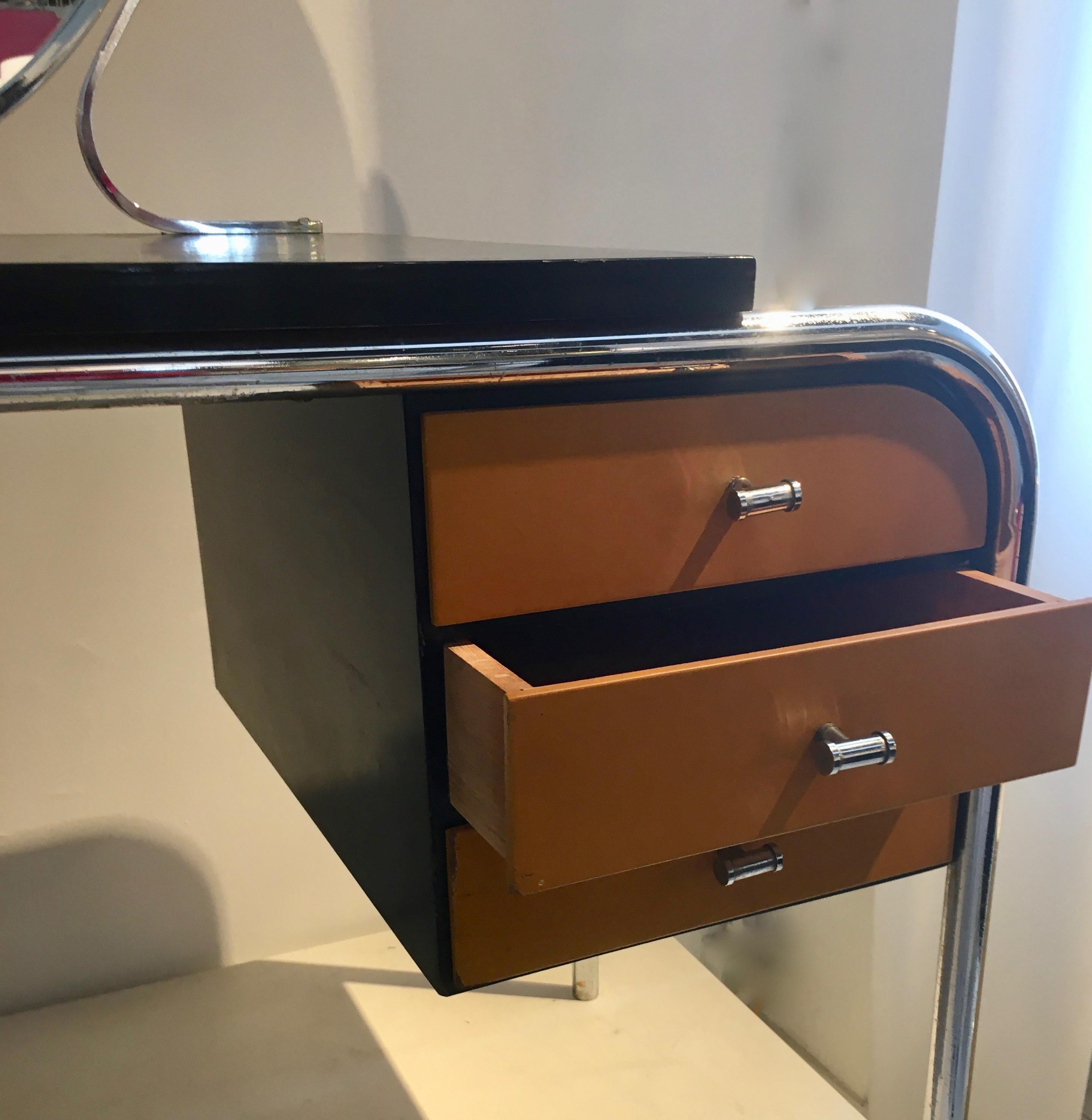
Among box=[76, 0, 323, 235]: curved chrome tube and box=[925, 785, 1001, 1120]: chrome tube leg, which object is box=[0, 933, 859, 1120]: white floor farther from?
box=[76, 0, 323, 235]: curved chrome tube

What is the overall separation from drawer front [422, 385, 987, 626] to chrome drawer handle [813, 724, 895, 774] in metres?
0.10

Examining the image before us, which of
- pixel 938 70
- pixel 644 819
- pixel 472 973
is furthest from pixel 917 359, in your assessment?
pixel 938 70

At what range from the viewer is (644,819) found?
0.48 meters

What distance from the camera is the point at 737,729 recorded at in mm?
491

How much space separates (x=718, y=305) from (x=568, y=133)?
1.91 ft

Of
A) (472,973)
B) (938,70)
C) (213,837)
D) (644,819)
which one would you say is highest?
(938,70)

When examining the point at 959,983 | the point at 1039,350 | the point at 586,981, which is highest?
the point at 1039,350

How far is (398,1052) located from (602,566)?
1.98 ft

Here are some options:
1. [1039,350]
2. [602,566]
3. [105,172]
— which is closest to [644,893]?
[602,566]

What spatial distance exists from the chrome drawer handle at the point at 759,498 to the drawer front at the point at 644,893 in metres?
0.19

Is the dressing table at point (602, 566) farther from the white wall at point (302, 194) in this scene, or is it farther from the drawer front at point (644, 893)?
the white wall at point (302, 194)

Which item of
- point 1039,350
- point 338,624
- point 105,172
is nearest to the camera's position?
point 338,624

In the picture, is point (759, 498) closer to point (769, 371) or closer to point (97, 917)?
point (769, 371)

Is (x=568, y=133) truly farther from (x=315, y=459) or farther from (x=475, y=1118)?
(x=475, y=1118)
